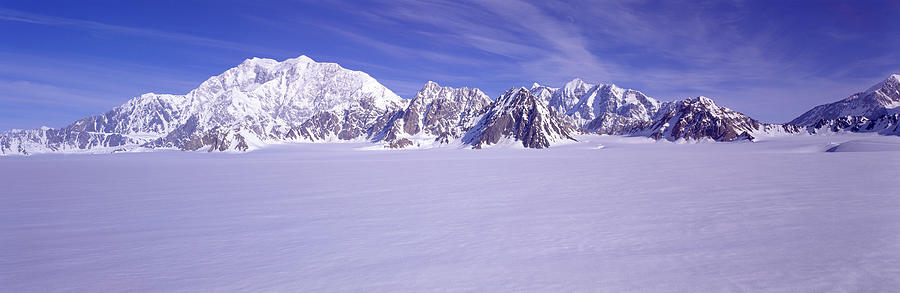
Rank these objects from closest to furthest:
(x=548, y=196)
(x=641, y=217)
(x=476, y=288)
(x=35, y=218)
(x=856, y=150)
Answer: (x=476, y=288) < (x=641, y=217) < (x=35, y=218) < (x=548, y=196) < (x=856, y=150)

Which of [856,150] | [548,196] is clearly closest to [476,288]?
[548,196]

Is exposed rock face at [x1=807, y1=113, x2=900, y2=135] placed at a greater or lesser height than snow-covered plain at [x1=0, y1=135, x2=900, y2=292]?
A: greater

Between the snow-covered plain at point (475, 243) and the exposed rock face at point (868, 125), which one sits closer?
the snow-covered plain at point (475, 243)

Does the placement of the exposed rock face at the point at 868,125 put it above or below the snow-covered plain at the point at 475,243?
above

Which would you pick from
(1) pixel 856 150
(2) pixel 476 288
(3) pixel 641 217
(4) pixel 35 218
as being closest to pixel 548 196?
(3) pixel 641 217

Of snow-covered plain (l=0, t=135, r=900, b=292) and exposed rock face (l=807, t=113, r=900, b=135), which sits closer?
snow-covered plain (l=0, t=135, r=900, b=292)

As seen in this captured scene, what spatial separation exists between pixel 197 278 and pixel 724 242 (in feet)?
62.9

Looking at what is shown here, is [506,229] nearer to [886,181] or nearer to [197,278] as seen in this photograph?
[197,278]

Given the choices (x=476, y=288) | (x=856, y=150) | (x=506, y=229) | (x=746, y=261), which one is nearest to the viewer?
(x=476, y=288)

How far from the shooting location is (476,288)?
11.6 meters

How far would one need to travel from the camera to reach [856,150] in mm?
92875

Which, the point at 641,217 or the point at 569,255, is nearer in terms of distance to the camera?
the point at 569,255

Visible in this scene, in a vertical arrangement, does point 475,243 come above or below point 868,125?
below

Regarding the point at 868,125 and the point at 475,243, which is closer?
the point at 475,243
